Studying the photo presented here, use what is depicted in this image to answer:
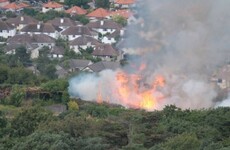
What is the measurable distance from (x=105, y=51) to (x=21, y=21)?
8600mm

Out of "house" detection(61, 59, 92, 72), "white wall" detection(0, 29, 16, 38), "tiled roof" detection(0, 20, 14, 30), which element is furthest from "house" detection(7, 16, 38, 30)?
"house" detection(61, 59, 92, 72)

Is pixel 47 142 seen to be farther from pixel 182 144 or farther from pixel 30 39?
pixel 30 39

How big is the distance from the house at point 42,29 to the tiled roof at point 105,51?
4.66 metres

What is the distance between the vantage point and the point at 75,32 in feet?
139

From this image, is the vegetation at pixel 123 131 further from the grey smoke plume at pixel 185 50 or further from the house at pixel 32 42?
the house at pixel 32 42

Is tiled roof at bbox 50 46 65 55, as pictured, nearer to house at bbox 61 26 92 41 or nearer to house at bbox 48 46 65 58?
house at bbox 48 46 65 58

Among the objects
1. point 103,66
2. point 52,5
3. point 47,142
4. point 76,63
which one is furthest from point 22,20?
point 47,142

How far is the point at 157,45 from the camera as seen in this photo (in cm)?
2770

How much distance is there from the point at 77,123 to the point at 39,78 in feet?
35.5

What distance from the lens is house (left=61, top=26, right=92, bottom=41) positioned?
Result: 42.0 meters

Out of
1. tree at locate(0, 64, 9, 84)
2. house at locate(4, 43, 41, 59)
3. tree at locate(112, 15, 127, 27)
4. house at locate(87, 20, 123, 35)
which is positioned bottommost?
tree at locate(0, 64, 9, 84)

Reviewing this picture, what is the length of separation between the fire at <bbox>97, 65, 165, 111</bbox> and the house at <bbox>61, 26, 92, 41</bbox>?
14542mm

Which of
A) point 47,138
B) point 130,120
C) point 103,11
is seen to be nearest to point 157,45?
point 130,120

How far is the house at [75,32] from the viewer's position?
42031mm
